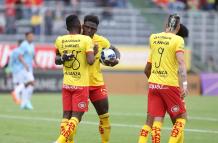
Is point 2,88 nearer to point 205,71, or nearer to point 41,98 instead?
point 41,98

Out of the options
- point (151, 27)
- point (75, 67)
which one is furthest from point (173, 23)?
point (151, 27)

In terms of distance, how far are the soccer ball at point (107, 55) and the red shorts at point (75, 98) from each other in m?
0.91

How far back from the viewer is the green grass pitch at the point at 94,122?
1659cm

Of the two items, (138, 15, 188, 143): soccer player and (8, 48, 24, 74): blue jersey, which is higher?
(138, 15, 188, 143): soccer player

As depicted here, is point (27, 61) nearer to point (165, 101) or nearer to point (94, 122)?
point (94, 122)

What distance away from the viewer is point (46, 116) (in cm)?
2203

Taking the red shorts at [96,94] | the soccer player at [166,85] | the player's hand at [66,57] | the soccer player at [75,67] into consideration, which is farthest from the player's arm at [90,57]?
the red shorts at [96,94]

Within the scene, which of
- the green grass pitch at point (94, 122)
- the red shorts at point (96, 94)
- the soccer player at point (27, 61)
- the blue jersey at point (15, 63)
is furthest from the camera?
the blue jersey at point (15, 63)

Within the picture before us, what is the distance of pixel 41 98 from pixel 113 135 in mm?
13900

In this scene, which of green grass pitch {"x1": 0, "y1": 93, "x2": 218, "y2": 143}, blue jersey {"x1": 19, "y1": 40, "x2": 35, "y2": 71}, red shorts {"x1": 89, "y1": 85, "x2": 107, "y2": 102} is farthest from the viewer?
blue jersey {"x1": 19, "y1": 40, "x2": 35, "y2": 71}

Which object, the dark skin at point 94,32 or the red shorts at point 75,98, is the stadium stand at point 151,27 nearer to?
the dark skin at point 94,32

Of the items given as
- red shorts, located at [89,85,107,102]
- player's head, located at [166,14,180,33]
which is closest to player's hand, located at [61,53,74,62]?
red shorts, located at [89,85,107,102]

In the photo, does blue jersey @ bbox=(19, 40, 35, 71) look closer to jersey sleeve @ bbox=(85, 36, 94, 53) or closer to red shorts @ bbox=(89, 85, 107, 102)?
red shorts @ bbox=(89, 85, 107, 102)

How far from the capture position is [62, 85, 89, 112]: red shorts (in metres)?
13.8
